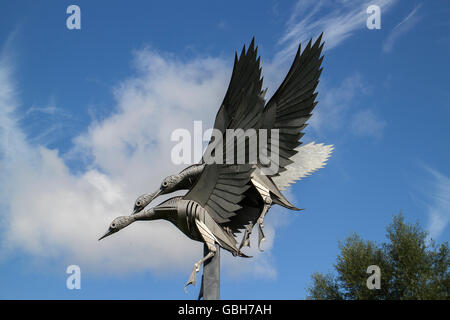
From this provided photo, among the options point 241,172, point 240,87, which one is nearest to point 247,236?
point 241,172

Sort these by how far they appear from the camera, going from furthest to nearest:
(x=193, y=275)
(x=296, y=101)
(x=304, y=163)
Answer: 1. (x=304, y=163)
2. (x=296, y=101)
3. (x=193, y=275)

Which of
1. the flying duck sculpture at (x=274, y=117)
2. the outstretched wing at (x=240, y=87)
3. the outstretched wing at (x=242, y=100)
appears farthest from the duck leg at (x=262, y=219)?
the outstretched wing at (x=240, y=87)

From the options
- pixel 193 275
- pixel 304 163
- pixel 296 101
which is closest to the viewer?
pixel 193 275

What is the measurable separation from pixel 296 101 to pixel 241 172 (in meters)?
2.38

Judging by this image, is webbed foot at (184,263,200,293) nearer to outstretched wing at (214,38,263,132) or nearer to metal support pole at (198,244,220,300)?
metal support pole at (198,244,220,300)

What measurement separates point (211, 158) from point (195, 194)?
0.86 metres

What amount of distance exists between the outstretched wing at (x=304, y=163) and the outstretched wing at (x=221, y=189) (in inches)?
72.8

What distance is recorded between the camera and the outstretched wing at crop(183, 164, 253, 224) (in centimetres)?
1098

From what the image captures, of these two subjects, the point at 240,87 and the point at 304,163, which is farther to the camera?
the point at 304,163

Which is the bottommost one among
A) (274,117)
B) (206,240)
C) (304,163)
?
(206,240)

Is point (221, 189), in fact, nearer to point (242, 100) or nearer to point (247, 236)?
point (247, 236)

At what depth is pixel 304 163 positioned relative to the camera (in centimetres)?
1314

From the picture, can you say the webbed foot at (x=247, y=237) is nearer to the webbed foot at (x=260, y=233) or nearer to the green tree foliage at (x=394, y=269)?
the webbed foot at (x=260, y=233)

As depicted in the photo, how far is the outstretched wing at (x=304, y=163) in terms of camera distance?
12.9 metres
